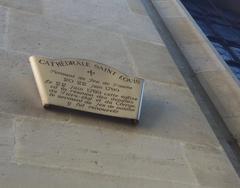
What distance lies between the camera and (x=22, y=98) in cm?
328

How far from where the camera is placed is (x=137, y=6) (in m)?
5.60

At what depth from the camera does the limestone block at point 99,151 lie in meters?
2.88

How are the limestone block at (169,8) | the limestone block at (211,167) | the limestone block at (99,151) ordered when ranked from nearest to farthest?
the limestone block at (99,151)
the limestone block at (211,167)
the limestone block at (169,8)

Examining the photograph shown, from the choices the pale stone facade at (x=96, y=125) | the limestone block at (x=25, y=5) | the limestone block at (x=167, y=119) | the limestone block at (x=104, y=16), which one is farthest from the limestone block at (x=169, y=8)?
the limestone block at (x=167, y=119)

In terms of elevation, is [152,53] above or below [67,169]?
below

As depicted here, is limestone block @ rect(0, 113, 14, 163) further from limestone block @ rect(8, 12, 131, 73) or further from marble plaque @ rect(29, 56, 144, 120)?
limestone block @ rect(8, 12, 131, 73)

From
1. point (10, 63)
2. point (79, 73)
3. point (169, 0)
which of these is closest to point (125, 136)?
point (79, 73)

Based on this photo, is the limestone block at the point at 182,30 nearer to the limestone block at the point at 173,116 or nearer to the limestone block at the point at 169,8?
the limestone block at the point at 169,8

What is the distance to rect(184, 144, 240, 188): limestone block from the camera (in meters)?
3.16

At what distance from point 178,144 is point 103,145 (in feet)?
1.83

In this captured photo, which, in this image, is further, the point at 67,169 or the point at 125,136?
the point at 125,136

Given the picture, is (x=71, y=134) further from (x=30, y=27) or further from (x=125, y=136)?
(x=30, y=27)

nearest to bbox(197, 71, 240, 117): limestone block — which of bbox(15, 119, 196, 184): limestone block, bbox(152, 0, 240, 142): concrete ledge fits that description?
bbox(152, 0, 240, 142): concrete ledge

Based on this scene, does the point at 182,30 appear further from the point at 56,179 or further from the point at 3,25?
the point at 56,179
